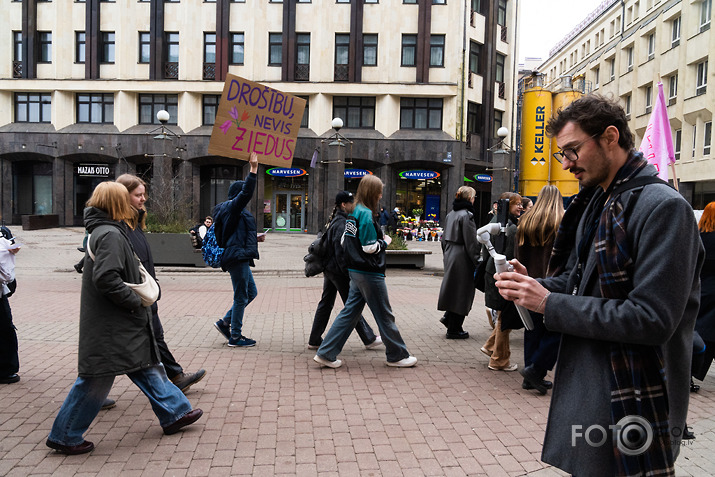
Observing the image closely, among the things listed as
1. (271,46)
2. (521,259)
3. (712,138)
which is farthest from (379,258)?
(712,138)

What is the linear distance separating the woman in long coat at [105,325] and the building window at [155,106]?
30.5 metres

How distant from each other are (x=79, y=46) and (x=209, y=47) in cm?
805

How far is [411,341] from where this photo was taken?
6.88 meters

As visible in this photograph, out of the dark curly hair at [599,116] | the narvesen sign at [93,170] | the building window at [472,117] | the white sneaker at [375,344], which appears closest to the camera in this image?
the dark curly hair at [599,116]

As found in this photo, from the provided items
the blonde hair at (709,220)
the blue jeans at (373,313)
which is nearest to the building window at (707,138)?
the blonde hair at (709,220)

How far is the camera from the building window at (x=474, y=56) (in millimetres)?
31906

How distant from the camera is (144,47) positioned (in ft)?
104

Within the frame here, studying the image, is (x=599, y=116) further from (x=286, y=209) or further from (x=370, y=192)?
(x=286, y=209)

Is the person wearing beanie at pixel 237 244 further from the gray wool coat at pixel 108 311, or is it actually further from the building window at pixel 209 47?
the building window at pixel 209 47

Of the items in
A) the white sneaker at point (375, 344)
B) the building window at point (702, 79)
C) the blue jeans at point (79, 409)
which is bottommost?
the white sneaker at point (375, 344)

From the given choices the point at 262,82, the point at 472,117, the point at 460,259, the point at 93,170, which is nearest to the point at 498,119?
the point at 472,117

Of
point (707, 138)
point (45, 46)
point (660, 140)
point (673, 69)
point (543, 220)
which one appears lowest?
point (543, 220)

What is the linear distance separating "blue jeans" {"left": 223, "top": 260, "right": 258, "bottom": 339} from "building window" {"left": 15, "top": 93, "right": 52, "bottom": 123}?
32.5 m

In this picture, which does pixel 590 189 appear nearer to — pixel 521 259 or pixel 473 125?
pixel 521 259
